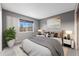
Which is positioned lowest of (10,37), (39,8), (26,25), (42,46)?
(42,46)

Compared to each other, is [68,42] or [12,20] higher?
[12,20]

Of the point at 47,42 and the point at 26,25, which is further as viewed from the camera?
the point at 47,42

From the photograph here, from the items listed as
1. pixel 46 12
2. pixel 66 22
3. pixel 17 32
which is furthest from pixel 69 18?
pixel 17 32

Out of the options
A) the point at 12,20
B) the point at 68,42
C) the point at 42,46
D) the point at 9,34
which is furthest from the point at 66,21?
the point at 9,34

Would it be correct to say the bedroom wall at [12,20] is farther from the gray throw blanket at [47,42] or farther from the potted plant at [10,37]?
the gray throw blanket at [47,42]

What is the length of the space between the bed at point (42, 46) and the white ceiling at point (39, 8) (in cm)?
52

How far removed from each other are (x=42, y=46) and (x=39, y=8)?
748mm

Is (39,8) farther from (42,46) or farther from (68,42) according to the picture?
(68,42)

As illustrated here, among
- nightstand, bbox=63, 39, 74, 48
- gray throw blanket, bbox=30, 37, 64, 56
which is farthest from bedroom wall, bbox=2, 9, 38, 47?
nightstand, bbox=63, 39, 74, 48

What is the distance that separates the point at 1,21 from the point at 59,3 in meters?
1.06

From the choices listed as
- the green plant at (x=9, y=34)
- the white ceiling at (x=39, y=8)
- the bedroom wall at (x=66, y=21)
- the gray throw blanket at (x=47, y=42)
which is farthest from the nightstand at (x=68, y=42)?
the green plant at (x=9, y=34)

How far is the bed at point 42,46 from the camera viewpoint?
1.20 m

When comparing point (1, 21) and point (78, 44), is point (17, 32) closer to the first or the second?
point (1, 21)

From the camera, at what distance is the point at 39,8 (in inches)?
44.1
